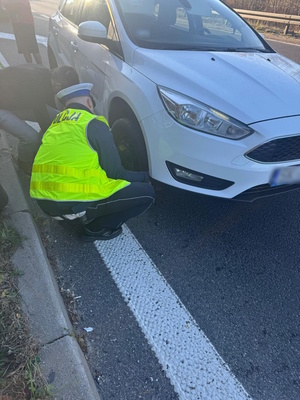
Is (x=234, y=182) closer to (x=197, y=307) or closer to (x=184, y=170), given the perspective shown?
(x=184, y=170)

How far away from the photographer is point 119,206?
236 centimetres

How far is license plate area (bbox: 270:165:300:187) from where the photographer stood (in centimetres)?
232

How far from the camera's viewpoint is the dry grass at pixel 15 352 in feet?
→ 5.01

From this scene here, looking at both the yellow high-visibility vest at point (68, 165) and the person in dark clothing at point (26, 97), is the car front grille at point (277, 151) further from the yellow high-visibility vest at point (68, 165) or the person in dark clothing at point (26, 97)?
the person in dark clothing at point (26, 97)

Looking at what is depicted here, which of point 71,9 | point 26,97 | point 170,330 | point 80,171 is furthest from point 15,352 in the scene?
point 71,9

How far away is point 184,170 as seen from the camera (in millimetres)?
2395

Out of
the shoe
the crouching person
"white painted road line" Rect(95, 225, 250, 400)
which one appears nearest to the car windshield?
the crouching person

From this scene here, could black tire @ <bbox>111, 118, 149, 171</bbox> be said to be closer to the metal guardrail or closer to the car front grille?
the car front grille

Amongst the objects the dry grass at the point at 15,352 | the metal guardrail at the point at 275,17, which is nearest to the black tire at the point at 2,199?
the dry grass at the point at 15,352

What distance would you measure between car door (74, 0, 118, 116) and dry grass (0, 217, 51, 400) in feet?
6.32

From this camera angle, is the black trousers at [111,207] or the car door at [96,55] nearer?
the black trousers at [111,207]

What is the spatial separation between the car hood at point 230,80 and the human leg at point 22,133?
1.12 meters

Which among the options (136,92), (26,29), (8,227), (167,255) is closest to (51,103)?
(136,92)

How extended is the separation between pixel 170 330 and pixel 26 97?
229 centimetres
